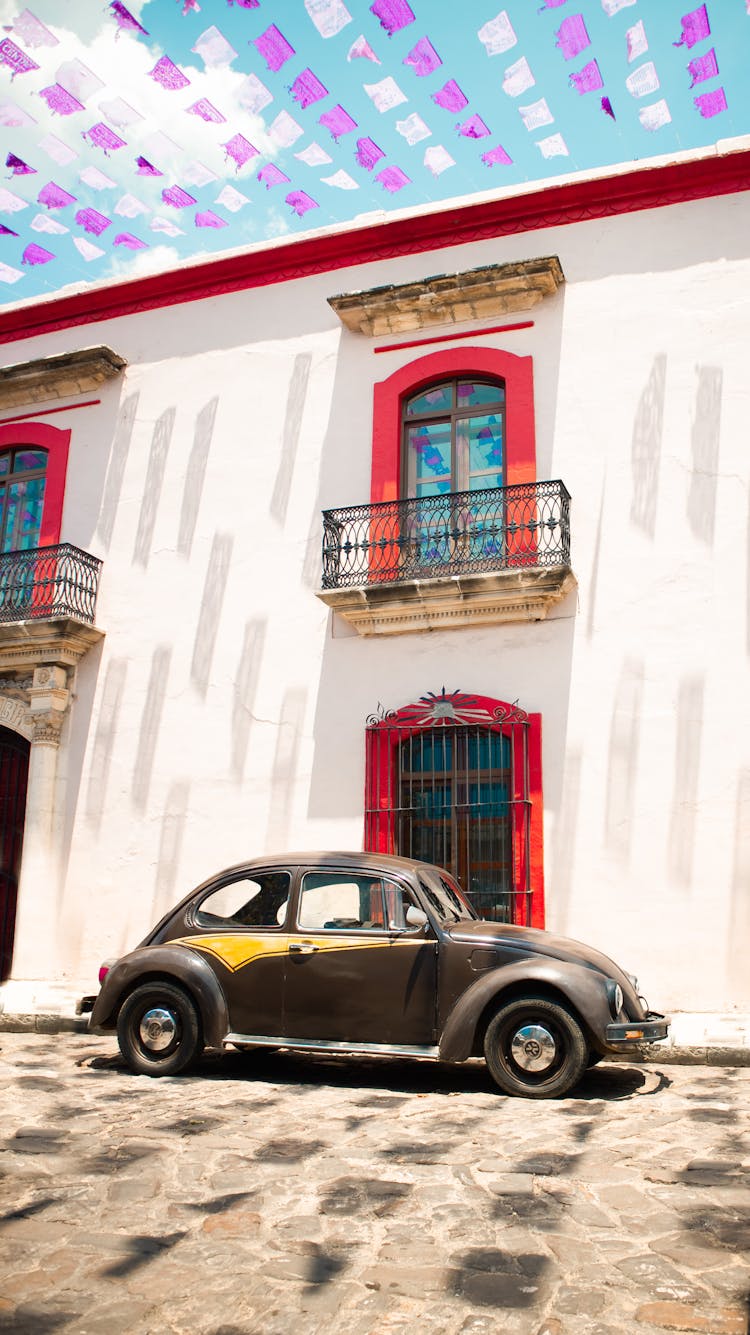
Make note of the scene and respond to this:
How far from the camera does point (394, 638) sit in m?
10.4

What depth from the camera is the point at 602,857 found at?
9.22m

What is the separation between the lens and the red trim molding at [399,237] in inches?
404

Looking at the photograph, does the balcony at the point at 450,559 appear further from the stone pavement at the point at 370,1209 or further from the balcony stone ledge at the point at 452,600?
the stone pavement at the point at 370,1209

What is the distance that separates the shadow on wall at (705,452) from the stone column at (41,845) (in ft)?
23.1

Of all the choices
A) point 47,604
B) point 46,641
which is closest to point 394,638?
point 46,641

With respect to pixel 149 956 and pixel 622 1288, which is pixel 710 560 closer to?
pixel 149 956

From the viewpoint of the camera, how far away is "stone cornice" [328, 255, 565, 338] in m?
10.4

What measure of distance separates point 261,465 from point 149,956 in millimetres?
6245

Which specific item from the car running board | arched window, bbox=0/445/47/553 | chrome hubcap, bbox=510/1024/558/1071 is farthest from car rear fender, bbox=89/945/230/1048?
arched window, bbox=0/445/47/553

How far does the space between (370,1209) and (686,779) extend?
5944mm

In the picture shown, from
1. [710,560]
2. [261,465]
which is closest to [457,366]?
[261,465]

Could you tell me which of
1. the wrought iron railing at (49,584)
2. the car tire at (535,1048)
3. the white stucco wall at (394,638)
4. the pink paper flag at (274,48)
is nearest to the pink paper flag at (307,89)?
the pink paper flag at (274,48)

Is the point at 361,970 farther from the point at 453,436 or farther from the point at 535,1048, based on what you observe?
the point at 453,436

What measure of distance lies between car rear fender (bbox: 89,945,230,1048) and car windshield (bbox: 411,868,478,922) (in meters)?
1.50
